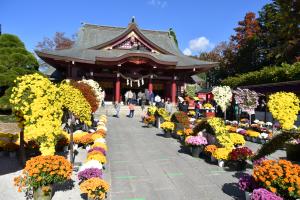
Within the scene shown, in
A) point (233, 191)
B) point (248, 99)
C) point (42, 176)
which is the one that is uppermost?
point (248, 99)

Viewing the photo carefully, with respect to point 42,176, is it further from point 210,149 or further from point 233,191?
point 210,149

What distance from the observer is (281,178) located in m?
6.93

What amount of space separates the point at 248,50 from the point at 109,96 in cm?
2153

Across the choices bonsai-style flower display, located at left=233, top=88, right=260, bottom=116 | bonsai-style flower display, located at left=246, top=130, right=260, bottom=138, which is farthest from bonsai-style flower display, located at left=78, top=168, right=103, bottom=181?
bonsai-style flower display, located at left=233, top=88, right=260, bottom=116

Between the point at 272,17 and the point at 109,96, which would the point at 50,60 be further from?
the point at 272,17

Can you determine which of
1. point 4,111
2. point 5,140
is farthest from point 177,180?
A: point 4,111

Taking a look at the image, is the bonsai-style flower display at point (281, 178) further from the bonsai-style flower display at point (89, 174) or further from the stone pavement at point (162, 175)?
the bonsai-style flower display at point (89, 174)

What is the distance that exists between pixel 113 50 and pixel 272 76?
17805 mm

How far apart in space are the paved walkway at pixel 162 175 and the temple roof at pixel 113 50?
57.7ft

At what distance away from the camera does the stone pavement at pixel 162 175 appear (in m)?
8.65

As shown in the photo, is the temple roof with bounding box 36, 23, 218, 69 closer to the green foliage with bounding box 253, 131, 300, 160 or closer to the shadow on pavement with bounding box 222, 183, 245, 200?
the shadow on pavement with bounding box 222, 183, 245, 200

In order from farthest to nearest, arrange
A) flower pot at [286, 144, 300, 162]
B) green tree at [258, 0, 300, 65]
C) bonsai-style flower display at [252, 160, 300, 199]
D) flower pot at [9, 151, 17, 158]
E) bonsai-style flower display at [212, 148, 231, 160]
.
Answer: flower pot at [9, 151, 17, 158]
flower pot at [286, 144, 300, 162]
bonsai-style flower display at [212, 148, 231, 160]
bonsai-style flower display at [252, 160, 300, 199]
green tree at [258, 0, 300, 65]

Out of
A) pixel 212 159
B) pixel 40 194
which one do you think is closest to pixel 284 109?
pixel 212 159

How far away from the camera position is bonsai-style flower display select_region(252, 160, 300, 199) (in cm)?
673
